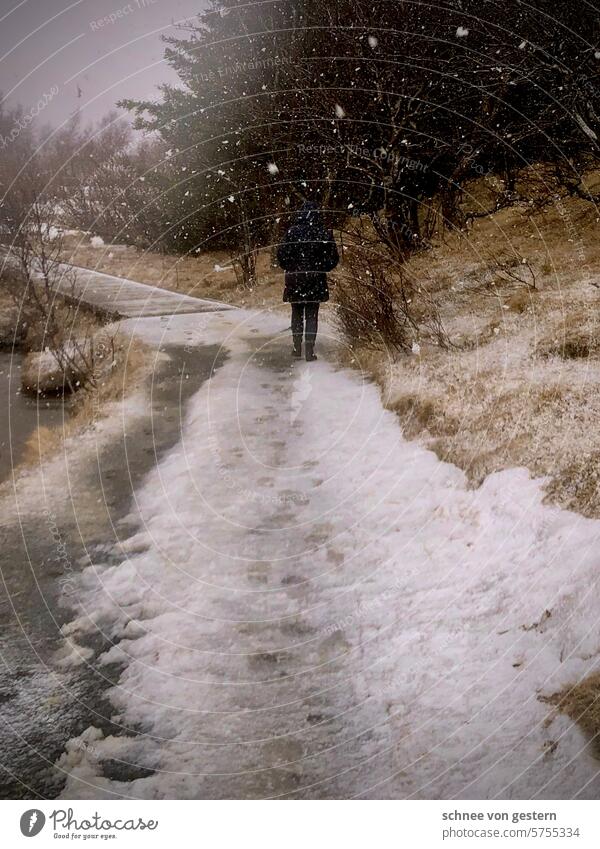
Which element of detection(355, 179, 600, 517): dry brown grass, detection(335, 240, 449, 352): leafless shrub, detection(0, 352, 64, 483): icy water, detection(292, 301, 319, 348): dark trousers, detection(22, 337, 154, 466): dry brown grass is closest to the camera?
detection(355, 179, 600, 517): dry brown grass

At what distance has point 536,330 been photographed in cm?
782

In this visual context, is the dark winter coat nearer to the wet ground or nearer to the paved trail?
the wet ground

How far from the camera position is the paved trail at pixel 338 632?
3.07 meters

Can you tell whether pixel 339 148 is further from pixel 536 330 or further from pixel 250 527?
pixel 250 527

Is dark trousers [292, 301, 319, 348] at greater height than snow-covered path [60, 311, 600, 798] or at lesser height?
greater

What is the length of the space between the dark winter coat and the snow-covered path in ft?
11.4

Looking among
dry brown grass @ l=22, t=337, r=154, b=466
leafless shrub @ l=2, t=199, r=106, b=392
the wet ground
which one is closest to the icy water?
dry brown grass @ l=22, t=337, r=154, b=466

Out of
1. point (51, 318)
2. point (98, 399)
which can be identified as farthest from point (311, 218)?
point (51, 318)

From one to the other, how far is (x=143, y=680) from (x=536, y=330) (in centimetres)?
648

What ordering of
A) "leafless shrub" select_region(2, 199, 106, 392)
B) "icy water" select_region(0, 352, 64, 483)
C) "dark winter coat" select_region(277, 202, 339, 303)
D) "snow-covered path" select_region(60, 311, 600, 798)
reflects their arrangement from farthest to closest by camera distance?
"leafless shrub" select_region(2, 199, 106, 392) → "dark winter coat" select_region(277, 202, 339, 303) → "icy water" select_region(0, 352, 64, 483) → "snow-covered path" select_region(60, 311, 600, 798)

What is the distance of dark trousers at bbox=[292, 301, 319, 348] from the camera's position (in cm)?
927

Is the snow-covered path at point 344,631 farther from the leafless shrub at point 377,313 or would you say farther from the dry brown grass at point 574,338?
the leafless shrub at point 377,313

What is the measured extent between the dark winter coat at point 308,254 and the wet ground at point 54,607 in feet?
8.21
